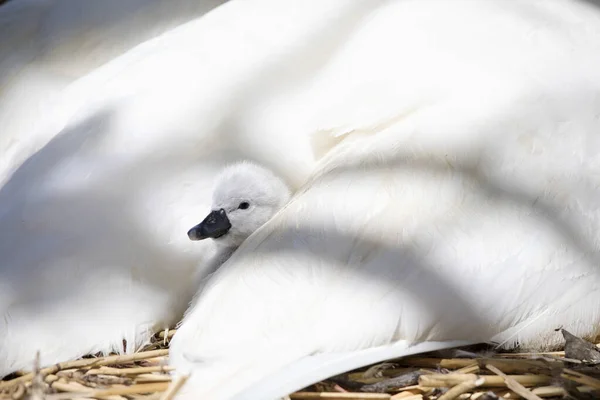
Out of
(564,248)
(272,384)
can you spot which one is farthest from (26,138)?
(564,248)

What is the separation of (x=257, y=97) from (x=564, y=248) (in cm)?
79

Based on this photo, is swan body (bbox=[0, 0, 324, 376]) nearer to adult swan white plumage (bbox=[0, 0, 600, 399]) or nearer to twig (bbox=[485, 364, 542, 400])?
adult swan white plumage (bbox=[0, 0, 600, 399])

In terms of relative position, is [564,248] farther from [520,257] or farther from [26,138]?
[26,138]

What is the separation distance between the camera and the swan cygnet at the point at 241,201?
2104mm

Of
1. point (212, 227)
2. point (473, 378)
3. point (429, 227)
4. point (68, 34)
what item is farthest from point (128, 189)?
point (68, 34)

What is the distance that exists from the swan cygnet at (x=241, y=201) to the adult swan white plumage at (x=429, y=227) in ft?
0.55

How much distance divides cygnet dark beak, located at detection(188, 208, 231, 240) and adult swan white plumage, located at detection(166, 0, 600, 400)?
0.52 feet

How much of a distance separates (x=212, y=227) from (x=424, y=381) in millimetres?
575

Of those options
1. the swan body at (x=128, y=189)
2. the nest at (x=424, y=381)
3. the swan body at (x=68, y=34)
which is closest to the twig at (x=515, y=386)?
the nest at (x=424, y=381)

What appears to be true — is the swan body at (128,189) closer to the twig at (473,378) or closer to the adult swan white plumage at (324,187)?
the adult swan white plumage at (324,187)

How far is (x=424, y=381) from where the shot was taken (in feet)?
5.60

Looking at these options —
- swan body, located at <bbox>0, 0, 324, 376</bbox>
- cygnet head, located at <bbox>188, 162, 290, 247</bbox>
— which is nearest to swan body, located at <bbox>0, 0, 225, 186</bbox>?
swan body, located at <bbox>0, 0, 324, 376</bbox>

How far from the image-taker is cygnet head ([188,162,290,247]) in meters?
2.10

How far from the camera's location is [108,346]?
6.22 ft
